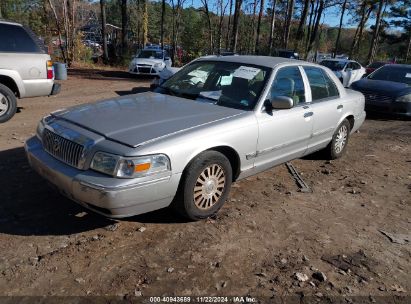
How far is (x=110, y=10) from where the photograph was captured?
2872 inches

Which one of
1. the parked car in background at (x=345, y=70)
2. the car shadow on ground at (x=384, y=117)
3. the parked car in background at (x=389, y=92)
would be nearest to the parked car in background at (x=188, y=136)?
the parked car in background at (x=389, y=92)

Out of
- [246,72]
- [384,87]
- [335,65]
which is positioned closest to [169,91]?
[246,72]

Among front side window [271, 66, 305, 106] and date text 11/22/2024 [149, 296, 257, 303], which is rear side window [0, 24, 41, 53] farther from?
date text 11/22/2024 [149, 296, 257, 303]

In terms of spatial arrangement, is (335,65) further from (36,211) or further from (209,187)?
(36,211)

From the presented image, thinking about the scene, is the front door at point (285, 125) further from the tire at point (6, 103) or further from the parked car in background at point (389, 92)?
the parked car in background at point (389, 92)

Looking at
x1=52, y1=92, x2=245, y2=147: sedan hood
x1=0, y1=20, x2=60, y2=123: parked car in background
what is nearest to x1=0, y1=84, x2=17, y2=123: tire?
x1=0, y1=20, x2=60, y2=123: parked car in background

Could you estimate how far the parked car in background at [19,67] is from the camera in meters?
7.27

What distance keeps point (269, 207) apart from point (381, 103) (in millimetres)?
7513

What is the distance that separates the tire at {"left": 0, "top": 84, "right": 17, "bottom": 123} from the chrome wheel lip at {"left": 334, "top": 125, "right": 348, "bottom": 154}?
587cm

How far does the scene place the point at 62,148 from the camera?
3605 mm

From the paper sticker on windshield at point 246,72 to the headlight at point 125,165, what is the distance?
5.68ft

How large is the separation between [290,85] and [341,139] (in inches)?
75.2

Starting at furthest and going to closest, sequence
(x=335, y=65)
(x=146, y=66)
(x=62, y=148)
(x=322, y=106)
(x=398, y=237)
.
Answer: (x=146, y=66) → (x=335, y=65) → (x=322, y=106) → (x=398, y=237) → (x=62, y=148)

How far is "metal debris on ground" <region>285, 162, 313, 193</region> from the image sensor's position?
5127 mm
